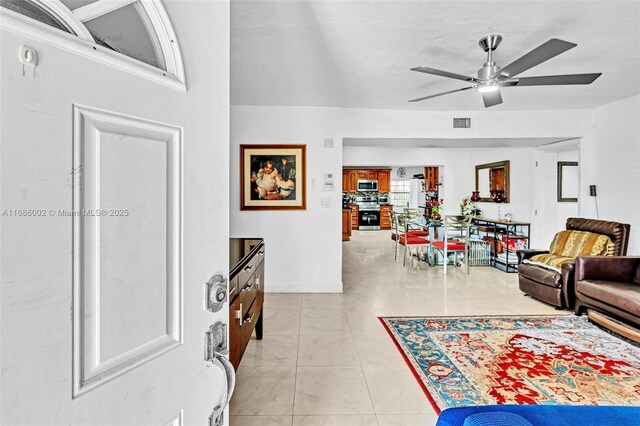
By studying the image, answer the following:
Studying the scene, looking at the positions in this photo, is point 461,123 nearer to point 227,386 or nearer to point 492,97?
point 492,97

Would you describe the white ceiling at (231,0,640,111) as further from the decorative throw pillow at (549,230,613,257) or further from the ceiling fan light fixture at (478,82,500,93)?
the decorative throw pillow at (549,230,613,257)

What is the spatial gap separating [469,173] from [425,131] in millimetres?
4178

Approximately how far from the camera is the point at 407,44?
9.25 feet

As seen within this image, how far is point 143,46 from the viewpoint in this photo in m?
0.67

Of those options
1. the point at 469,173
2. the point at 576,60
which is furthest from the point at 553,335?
the point at 469,173

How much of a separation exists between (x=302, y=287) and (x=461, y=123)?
325 cm

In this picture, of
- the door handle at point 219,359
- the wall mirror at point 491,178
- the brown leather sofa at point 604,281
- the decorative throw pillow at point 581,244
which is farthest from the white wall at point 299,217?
the wall mirror at point 491,178

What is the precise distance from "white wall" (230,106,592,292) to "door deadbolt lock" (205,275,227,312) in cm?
394

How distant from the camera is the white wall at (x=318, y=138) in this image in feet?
15.6

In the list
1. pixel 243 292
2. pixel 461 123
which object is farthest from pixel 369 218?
pixel 243 292

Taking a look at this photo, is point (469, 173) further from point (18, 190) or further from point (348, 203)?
point (18, 190)

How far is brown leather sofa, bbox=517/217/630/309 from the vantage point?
12.5 ft

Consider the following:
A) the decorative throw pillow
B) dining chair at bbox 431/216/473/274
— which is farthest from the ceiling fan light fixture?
dining chair at bbox 431/216/473/274

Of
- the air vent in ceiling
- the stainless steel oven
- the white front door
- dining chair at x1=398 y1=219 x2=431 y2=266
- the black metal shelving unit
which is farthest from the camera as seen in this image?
the stainless steel oven
